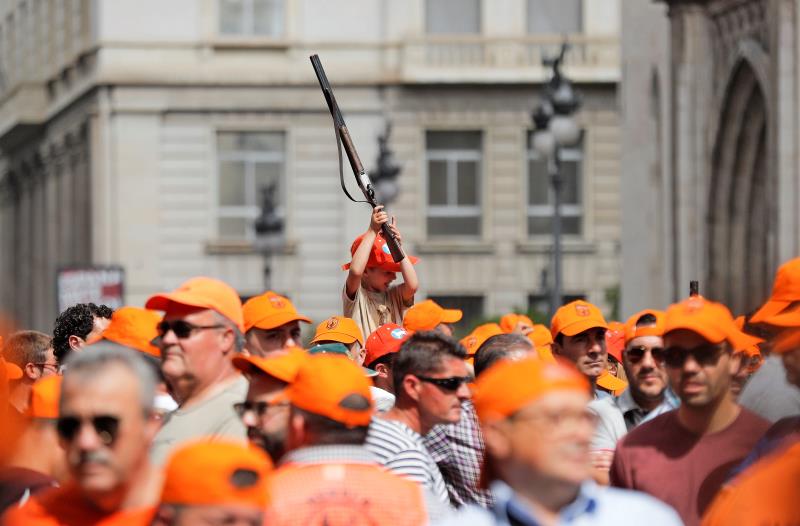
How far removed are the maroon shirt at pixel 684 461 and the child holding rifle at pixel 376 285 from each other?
4.12 m

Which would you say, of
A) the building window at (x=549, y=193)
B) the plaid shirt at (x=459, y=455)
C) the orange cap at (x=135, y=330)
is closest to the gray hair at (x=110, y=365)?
the plaid shirt at (x=459, y=455)

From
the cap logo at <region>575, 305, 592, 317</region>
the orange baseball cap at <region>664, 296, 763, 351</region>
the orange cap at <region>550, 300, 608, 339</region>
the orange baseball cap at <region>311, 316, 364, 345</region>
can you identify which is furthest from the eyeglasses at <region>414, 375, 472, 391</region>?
the orange baseball cap at <region>311, 316, 364, 345</region>

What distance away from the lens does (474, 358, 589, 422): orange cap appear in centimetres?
573

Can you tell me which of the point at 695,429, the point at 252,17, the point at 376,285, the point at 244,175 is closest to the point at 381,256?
the point at 376,285

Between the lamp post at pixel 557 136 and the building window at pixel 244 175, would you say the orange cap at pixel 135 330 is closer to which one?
the lamp post at pixel 557 136

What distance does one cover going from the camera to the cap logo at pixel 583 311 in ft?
34.2

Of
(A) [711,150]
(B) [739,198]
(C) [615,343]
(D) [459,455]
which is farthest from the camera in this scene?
(A) [711,150]

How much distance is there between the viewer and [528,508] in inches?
223

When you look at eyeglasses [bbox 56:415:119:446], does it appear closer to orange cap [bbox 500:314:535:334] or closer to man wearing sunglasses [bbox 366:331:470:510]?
man wearing sunglasses [bbox 366:331:470:510]

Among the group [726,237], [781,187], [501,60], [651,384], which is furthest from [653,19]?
[651,384]

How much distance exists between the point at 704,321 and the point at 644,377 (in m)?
2.30

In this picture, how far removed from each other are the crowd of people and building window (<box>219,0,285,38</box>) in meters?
40.3

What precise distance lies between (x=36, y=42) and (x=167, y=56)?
10.5 meters

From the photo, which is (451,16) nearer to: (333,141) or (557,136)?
(333,141)
